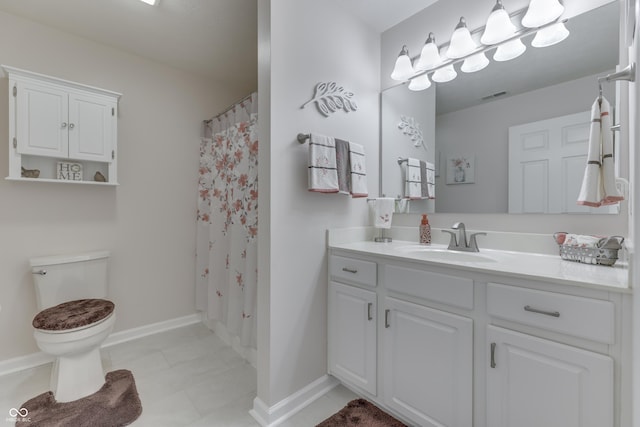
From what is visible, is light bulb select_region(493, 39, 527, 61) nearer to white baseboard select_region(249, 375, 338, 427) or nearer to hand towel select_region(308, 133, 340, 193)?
hand towel select_region(308, 133, 340, 193)

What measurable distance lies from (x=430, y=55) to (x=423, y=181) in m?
0.79

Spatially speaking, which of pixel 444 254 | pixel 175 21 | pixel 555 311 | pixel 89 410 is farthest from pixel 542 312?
pixel 175 21

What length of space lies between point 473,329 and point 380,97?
5.39 feet

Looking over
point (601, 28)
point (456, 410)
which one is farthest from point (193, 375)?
point (601, 28)

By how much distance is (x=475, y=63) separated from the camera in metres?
1.63

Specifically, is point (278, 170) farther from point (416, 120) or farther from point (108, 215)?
point (108, 215)

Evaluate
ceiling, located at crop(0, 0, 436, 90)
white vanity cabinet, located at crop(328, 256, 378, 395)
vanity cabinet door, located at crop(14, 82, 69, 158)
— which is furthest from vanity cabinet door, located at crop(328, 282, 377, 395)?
vanity cabinet door, located at crop(14, 82, 69, 158)

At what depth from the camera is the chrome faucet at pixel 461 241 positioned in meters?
1.55

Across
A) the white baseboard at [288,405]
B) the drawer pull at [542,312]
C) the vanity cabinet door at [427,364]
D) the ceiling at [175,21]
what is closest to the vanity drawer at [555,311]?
the drawer pull at [542,312]

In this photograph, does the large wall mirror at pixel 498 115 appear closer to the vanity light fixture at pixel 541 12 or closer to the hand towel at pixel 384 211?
the vanity light fixture at pixel 541 12

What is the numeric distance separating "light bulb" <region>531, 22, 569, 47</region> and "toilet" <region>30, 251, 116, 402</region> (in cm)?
282

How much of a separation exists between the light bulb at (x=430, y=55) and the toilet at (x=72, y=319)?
98.7 inches

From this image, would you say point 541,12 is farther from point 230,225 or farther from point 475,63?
point 230,225

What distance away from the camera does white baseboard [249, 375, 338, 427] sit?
1429mm
